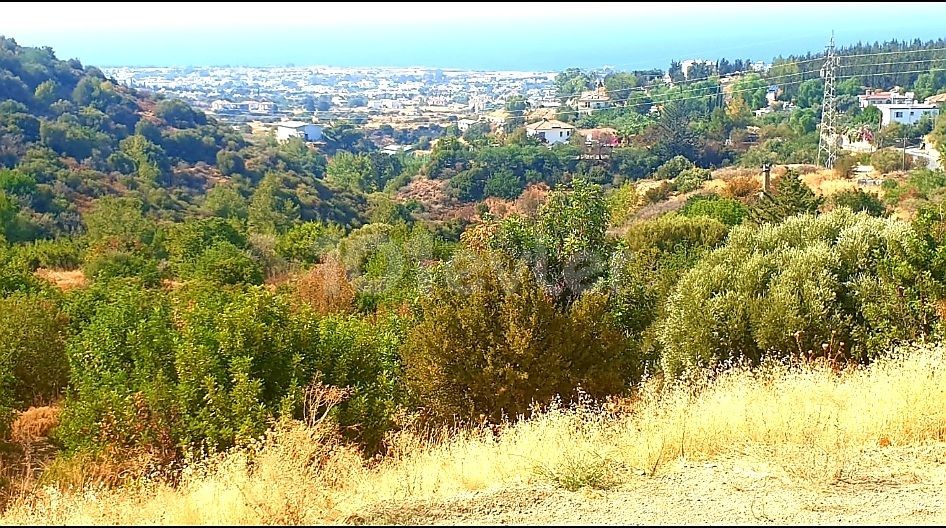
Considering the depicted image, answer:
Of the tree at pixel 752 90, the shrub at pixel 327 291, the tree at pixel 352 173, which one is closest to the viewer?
the shrub at pixel 327 291

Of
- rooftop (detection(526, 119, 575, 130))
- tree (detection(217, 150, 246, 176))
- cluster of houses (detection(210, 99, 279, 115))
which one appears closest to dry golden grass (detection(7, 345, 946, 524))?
tree (detection(217, 150, 246, 176))

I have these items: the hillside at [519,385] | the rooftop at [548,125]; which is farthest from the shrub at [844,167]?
the rooftop at [548,125]

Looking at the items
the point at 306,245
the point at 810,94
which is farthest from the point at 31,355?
the point at 810,94

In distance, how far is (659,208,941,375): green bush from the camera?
816cm

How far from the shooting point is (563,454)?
453cm

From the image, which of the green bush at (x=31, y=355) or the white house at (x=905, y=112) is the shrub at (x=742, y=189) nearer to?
the green bush at (x=31, y=355)

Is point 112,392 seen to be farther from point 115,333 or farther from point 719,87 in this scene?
point 719,87

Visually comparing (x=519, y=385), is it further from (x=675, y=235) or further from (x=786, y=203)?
(x=786, y=203)

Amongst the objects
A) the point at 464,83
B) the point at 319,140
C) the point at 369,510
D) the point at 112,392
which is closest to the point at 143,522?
the point at 369,510

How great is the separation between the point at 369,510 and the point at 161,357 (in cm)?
404

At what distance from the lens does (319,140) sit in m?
90.3

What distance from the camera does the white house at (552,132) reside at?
77.9m

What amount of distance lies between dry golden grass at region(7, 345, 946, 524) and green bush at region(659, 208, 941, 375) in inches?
87.1

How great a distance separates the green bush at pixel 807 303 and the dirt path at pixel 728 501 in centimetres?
333
